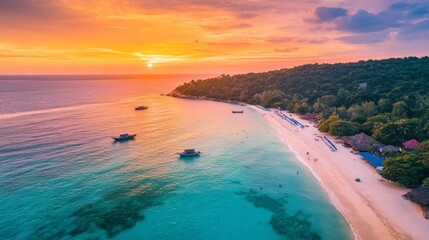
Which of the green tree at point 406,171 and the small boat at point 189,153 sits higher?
the green tree at point 406,171

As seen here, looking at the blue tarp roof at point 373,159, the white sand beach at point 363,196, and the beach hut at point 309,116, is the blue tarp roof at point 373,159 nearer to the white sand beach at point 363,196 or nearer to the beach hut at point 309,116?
the white sand beach at point 363,196

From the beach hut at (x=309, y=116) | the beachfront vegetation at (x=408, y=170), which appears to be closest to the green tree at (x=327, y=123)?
the beach hut at (x=309, y=116)

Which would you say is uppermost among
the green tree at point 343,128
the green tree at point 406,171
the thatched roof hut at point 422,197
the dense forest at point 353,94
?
the dense forest at point 353,94

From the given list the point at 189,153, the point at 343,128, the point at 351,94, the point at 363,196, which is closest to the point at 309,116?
the point at 351,94

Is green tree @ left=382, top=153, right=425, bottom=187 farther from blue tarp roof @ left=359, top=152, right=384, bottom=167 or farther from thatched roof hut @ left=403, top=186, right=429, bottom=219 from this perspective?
blue tarp roof @ left=359, top=152, right=384, bottom=167

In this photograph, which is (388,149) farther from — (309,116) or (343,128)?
(309,116)

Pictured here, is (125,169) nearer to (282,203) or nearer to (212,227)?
(212,227)

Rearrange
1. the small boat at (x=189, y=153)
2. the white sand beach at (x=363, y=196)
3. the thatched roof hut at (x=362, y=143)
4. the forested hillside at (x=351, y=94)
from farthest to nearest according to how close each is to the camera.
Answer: the forested hillside at (x=351, y=94) < the small boat at (x=189, y=153) < the thatched roof hut at (x=362, y=143) < the white sand beach at (x=363, y=196)
